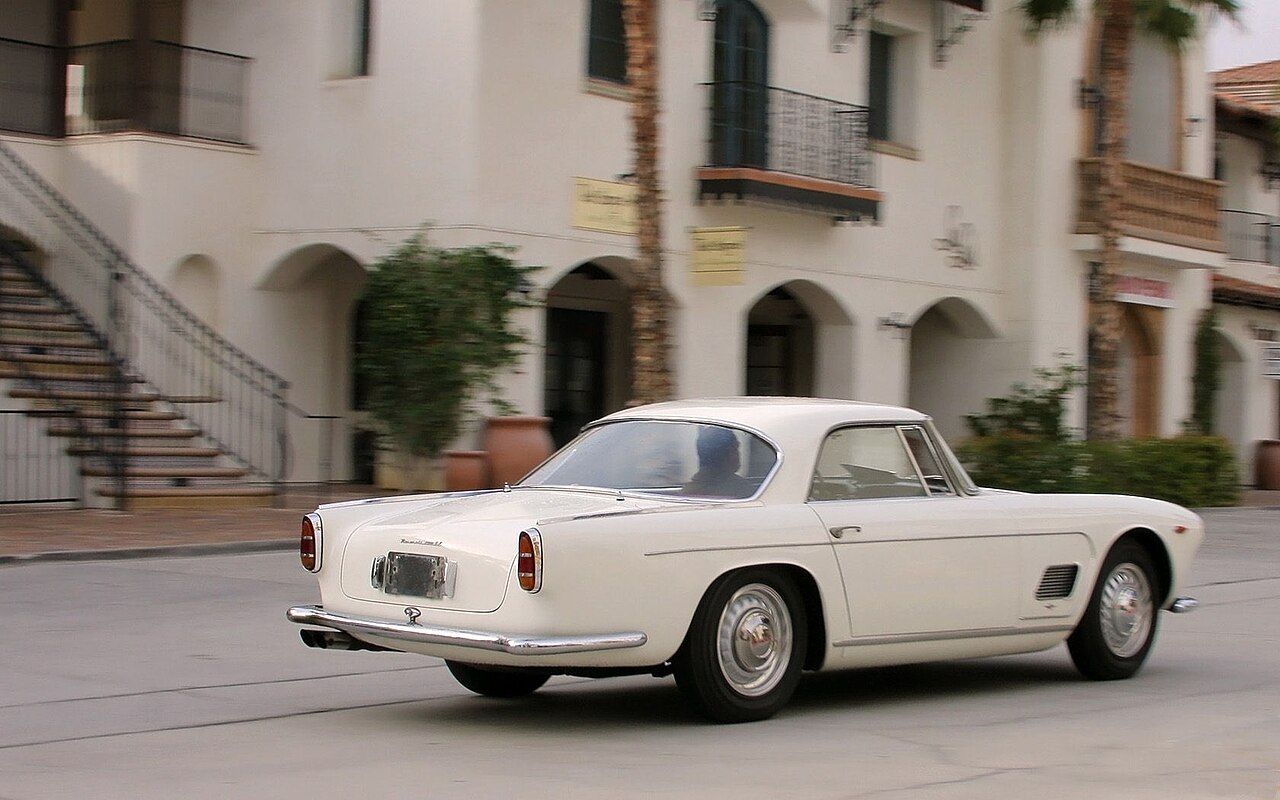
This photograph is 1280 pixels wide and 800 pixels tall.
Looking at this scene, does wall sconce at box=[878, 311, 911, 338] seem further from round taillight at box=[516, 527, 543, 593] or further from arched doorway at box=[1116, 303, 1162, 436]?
round taillight at box=[516, 527, 543, 593]

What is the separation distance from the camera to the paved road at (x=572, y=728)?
6.38 meters

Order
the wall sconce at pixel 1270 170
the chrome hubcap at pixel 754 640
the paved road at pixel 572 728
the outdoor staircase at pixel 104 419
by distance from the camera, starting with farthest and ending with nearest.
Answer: the wall sconce at pixel 1270 170
the outdoor staircase at pixel 104 419
the chrome hubcap at pixel 754 640
the paved road at pixel 572 728

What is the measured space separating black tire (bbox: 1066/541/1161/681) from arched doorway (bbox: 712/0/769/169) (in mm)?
14462

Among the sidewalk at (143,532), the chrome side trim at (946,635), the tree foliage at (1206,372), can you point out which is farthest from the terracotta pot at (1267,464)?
the chrome side trim at (946,635)

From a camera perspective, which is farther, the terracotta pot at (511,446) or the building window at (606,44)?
the building window at (606,44)

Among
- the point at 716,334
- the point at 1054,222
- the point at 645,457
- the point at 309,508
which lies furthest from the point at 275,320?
the point at 645,457

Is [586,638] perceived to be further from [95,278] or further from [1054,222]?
[1054,222]

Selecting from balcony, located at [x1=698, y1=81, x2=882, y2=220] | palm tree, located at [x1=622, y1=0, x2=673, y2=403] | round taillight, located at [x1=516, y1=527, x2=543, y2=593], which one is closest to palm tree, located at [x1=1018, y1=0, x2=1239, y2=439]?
balcony, located at [x1=698, y1=81, x2=882, y2=220]

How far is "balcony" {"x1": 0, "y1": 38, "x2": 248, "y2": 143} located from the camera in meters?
22.1

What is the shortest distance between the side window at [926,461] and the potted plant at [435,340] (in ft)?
38.5

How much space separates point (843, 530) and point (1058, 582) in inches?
56.7

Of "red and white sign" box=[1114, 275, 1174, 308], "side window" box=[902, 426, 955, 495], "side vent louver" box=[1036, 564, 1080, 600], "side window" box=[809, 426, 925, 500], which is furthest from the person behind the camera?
"red and white sign" box=[1114, 275, 1174, 308]

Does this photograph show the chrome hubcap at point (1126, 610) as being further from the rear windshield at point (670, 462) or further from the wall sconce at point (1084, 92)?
the wall sconce at point (1084, 92)

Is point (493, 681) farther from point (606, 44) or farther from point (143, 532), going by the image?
point (606, 44)
